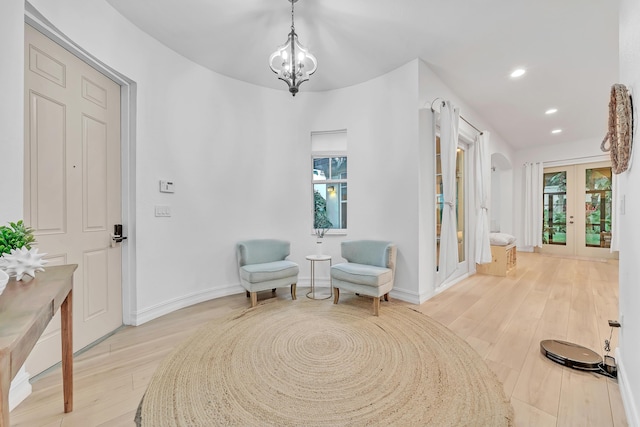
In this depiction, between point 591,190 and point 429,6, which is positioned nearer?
point 429,6

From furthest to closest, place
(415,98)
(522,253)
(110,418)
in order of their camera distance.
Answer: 1. (522,253)
2. (415,98)
3. (110,418)

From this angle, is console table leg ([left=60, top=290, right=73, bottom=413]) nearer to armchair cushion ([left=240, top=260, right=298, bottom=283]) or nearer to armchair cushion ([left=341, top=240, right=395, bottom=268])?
armchair cushion ([left=240, top=260, right=298, bottom=283])

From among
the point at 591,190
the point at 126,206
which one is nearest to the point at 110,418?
the point at 126,206

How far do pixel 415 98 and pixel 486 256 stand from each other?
2.72 m

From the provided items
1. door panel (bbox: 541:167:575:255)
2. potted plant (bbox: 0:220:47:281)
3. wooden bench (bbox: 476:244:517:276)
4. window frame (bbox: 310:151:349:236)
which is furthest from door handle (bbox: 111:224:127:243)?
door panel (bbox: 541:167:575:255)

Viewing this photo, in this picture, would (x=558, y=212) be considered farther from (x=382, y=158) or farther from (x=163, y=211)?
(x=163, y=211)

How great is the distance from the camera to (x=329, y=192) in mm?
4047

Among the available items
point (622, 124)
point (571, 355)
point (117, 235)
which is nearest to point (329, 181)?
point (117, 235)

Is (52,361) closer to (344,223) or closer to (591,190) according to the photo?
(344,223)

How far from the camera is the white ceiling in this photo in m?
2.34

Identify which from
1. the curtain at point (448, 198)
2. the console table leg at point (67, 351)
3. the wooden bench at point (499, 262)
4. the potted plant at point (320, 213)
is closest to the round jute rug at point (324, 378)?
the console table leg at point (67, 351)

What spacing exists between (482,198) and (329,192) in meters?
2.54

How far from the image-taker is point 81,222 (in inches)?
84.6

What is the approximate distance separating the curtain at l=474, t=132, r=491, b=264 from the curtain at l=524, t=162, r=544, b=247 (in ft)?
10.7
